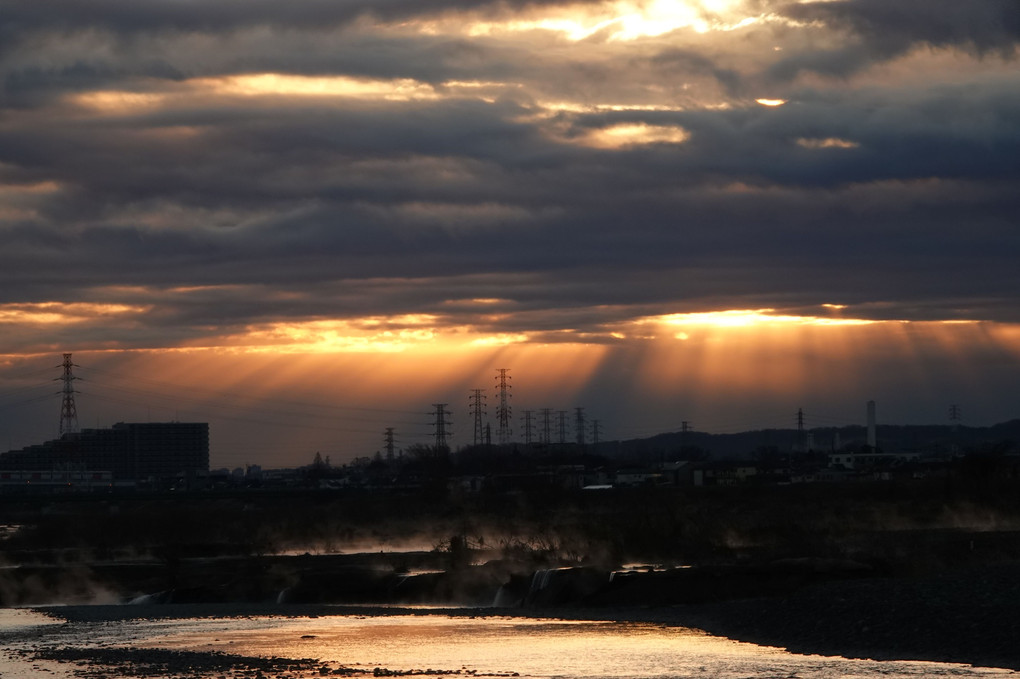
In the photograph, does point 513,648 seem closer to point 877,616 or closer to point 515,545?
point 877,616

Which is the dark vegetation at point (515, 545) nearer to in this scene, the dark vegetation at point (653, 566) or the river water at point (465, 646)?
the dark vegetation at point (653, 566)

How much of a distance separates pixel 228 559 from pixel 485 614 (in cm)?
3296

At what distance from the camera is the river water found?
123ft

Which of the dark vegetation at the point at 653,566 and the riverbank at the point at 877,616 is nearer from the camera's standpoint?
the riverbank at the point at 877,616

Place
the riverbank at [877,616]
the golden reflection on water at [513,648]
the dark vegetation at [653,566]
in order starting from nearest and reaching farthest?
the golden reflection on water at [513,648], the riverbank at [877,616], the dark vegetation at [653,566]

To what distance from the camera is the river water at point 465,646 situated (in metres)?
37.5

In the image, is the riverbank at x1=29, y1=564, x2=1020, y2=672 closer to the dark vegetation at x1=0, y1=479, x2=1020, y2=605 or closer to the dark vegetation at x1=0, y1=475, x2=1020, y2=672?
the dark vegetation at x1=0, y1=475, x2=1020, y2=672

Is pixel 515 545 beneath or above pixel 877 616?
beneath

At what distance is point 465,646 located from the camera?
4516cm

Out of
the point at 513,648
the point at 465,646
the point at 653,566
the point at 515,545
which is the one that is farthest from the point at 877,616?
the point at 515,545

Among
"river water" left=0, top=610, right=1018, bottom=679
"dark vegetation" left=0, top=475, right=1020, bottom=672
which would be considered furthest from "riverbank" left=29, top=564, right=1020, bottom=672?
"river water" left=0, top=610, right=1018, bottom=679

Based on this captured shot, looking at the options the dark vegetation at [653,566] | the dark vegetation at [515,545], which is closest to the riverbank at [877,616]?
the dark vegetation at [653,566]

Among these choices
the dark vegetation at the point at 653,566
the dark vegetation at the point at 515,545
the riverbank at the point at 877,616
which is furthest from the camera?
the dark vegetation at the point at 515,545

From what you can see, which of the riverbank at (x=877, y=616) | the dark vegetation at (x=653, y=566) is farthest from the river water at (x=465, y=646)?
the dark vegetation at (x=653, y=566)
